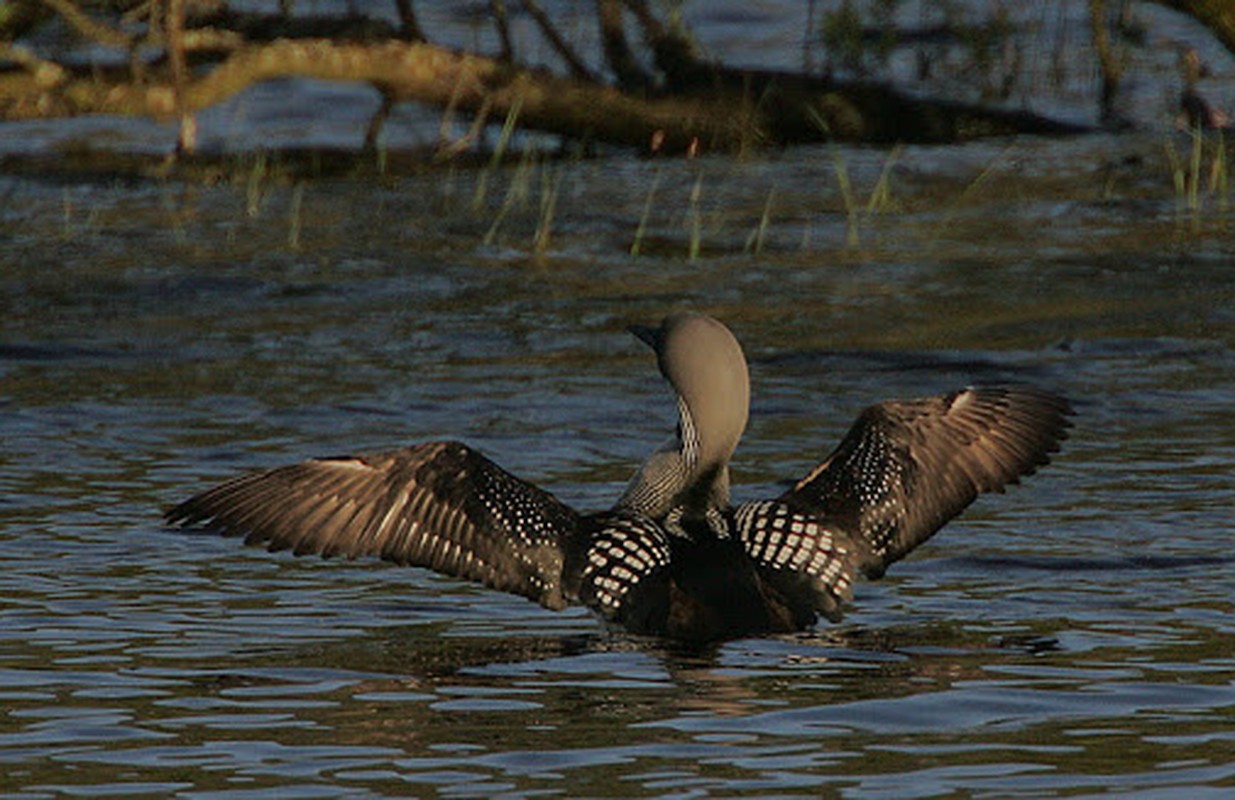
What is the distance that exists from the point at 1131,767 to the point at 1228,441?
384 centimetres

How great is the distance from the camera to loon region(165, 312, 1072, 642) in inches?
241

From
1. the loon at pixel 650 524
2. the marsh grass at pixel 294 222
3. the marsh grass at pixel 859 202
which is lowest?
the marsh grass at pixel 294 222

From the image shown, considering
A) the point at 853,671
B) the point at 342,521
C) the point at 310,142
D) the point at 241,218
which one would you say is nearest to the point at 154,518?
the point at 342,521

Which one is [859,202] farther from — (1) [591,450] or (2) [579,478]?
(2) [579,478]

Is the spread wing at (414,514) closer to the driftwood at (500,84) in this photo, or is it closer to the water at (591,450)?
the water at (591,450)

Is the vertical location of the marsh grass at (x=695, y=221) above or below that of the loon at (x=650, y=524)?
below

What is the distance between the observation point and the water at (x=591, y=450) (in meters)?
5.17

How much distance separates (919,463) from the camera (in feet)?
21.6

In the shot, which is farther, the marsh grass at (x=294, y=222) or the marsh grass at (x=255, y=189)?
the marsh grass at (x=255, y=189)

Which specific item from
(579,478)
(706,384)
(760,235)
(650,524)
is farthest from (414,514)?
(760,235)

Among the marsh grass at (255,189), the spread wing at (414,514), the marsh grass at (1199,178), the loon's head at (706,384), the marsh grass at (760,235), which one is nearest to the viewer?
the spread wing at (414,514)

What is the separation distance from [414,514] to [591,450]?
8.67ft

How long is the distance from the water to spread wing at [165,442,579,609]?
0.19m

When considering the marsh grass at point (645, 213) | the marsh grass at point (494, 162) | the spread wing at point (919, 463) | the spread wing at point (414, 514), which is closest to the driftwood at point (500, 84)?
the marsh grass at point (494, 162)
